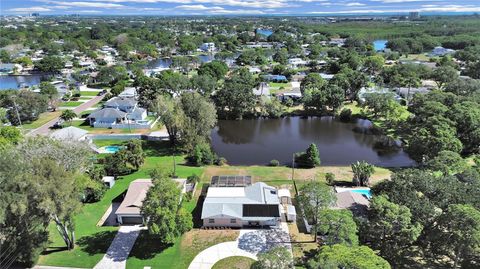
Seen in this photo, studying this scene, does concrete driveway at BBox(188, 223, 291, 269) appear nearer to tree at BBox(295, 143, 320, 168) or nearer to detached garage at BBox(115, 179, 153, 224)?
detached garage at BBox(115, 179, 153, 224)

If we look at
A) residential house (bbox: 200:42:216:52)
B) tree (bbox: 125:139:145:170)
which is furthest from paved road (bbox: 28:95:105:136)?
residential house (bbox: 200:42:216:52)

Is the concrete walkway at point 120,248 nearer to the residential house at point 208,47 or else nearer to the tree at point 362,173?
the tree at point 362,173

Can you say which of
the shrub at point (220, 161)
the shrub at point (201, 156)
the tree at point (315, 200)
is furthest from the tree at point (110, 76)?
the tree at point (315, 200)

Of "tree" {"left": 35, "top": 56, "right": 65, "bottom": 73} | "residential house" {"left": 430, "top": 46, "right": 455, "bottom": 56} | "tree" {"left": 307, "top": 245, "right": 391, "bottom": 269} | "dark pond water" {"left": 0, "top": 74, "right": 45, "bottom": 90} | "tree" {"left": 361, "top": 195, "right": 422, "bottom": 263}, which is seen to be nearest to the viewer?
"tree" {"left": 307, "top": 245, "right": 391, "bottom": 269}

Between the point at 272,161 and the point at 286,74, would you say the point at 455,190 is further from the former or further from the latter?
the point at 286,74

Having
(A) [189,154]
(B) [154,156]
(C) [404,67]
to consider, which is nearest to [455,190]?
(A) [189,154]

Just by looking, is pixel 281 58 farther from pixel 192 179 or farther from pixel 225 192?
pixel 225 192
